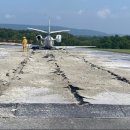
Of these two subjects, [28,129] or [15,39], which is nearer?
[28,129]

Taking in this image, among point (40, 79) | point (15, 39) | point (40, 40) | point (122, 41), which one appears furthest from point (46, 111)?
point (15, 39)

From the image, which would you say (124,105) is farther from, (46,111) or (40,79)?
(40,79)

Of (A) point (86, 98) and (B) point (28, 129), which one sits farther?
(A) point (86, 98)

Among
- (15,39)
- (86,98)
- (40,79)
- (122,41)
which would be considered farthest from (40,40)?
(86,98)

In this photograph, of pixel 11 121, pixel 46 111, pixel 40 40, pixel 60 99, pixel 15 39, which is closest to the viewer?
pixel 11 121

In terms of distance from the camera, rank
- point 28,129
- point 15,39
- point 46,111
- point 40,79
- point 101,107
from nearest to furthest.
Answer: point 28,129 → point 46,111 → point 101,107 → point 40,79 → point 15,39

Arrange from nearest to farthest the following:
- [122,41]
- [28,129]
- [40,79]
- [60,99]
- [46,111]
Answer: [28,129] < [46,111] < [60,99] < [40,79] < [122,41]

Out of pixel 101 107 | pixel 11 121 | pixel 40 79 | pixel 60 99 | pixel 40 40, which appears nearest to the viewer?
pixel 11 121

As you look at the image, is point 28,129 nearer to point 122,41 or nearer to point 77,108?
point 77,108
